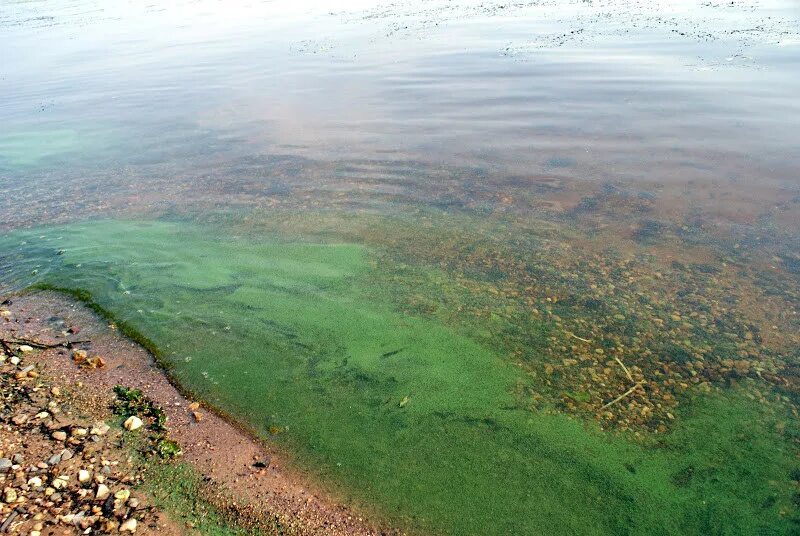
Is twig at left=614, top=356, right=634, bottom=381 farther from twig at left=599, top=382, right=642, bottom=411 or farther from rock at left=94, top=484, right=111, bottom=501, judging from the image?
rock at left=94, top=484, right=111, bottom=501

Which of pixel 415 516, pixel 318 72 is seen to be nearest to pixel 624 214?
pixel 415 516

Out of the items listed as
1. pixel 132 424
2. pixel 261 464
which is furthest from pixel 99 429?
pixel 261 464

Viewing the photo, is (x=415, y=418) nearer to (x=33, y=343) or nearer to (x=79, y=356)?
(x=79, y=356)

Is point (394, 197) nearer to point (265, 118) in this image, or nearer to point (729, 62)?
point (265, 118)

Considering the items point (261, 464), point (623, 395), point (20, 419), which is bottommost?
point (623, 395)

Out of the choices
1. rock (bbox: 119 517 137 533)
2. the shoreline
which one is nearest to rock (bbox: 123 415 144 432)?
the shoreline

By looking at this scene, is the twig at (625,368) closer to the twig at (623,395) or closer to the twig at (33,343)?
the twig at (623,395)

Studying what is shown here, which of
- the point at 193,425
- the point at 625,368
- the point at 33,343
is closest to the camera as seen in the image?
the point at 193,425

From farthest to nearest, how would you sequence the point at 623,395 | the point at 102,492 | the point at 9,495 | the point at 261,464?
the point at 623,395 < the point at 261,464 < the point at 102,492 < the point at 9,495
